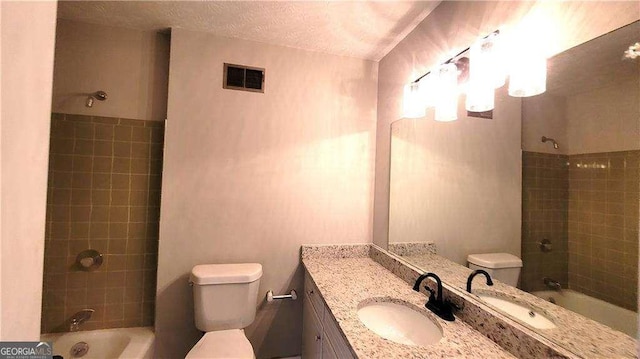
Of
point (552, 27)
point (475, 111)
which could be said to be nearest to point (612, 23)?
point (552, 27)

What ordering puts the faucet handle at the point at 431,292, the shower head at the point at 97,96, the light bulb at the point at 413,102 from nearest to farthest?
the faucet handle at the point at 431,292 < the light bulb at the point at 413,102 < the shower head at the point at 97,96

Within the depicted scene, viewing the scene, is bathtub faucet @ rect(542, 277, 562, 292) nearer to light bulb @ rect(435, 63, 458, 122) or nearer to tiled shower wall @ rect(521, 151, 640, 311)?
tiled shower wall @ rect(521, 151, 640, 311)

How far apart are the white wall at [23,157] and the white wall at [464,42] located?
1.36 metres

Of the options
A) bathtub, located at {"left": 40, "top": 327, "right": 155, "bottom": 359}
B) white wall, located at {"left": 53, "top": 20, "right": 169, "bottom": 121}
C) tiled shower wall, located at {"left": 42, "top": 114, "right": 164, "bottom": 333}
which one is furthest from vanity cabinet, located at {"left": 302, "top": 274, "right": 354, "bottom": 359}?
white wall, located at {"left": 53, "top": 20, "right": 169, "bottom": 121}

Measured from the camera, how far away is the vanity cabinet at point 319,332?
105 cm

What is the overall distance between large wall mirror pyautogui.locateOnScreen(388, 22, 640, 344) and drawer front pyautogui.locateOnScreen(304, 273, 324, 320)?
0.73 metres

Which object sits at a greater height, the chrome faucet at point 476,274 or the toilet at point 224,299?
the chrome faucet at point 476,274

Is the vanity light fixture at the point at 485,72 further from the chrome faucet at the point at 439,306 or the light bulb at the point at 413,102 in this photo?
the chrome faucet at the point at 439,306

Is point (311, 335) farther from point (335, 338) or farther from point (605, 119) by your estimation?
point (605, 119)

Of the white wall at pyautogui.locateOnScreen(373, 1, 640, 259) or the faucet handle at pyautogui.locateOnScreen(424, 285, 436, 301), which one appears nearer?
the white wall at pyautogui.locateOnScreen(373, 1, 640, 259)

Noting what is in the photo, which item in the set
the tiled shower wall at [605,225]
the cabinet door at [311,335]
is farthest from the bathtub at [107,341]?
the tiled shower wall at [605,225]

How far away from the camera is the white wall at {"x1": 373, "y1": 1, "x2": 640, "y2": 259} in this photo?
790mm

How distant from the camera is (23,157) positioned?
1.18 feet

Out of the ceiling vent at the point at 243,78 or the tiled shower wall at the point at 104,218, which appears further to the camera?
the ceiling vent at the point at 243,78
